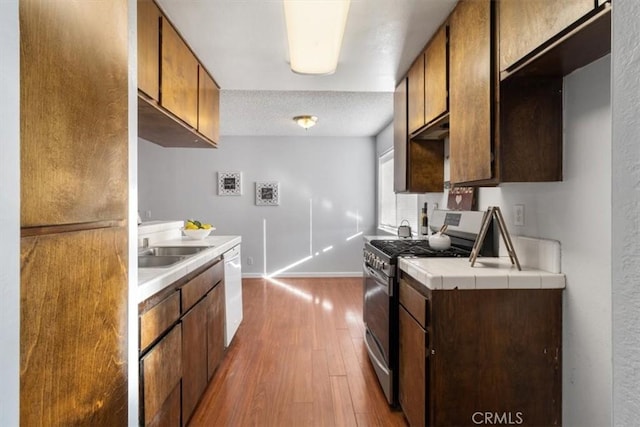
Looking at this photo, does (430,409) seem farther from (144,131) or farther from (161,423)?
(144,131)

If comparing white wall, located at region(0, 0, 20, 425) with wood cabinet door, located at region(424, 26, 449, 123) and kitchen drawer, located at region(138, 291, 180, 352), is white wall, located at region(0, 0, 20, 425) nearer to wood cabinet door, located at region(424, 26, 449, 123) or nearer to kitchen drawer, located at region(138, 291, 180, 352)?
kitchen drawer, located at region(138, 291, 180, 352)

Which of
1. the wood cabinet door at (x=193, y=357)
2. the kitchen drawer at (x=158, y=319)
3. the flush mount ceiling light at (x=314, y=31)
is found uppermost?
the flush mount ceiling light at (x=314, y=31)

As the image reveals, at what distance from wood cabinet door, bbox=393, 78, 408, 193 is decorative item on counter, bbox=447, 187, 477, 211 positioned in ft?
1.26

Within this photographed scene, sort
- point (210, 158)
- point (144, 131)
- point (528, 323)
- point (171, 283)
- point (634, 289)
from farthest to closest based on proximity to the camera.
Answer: point (210, 158) → point (144, 131) → point (171, 283) → point (528, 323) → point (634, 289)

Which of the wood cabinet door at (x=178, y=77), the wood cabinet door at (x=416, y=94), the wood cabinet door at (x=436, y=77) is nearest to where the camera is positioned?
the wood cabinet door at (x=178, y=77)

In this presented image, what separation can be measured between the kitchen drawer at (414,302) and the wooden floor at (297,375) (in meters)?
0.70

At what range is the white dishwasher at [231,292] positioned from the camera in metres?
2.86

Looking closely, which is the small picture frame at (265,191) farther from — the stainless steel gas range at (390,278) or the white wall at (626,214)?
the white wall at (626,214)

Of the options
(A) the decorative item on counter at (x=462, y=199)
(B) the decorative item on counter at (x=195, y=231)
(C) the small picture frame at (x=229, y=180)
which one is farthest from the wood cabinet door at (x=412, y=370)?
(C) the small picture frame at (x=229, y=180)

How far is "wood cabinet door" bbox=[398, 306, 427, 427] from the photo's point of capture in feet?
5.27

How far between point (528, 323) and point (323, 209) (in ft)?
14.9

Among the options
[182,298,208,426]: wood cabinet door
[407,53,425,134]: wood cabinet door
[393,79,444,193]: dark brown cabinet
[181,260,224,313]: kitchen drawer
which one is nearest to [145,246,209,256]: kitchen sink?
[181,260,224,313]: kitchen drawer

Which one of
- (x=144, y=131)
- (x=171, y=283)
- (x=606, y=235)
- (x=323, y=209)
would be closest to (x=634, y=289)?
(x=606, y=235)

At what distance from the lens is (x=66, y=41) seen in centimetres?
81
